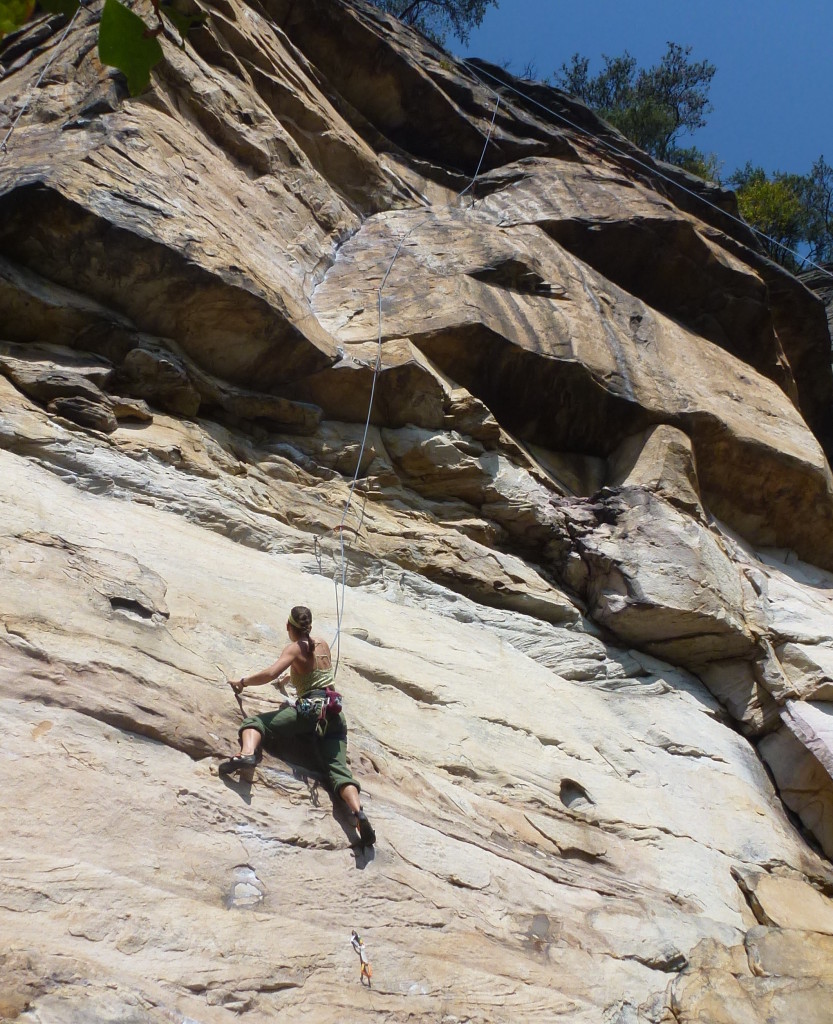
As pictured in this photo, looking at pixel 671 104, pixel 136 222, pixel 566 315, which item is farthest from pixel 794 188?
pixel 136 222

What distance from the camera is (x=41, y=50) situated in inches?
415

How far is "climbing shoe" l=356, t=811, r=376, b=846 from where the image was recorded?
4625mm

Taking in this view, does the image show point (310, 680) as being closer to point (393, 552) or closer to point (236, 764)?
point (236, 764)

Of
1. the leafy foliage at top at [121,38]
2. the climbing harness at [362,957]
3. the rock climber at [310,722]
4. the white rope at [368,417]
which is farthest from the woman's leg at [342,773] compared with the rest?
the leafy foliage at top at [121,38]

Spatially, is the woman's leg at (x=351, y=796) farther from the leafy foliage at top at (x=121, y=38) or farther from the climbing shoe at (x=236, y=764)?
the leafy foliage at top at (x=121, y=38)

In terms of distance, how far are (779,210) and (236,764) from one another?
22037mm

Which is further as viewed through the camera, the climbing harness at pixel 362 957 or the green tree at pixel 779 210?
the green tree at pixel 779 210

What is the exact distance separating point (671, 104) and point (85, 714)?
22.9 metres

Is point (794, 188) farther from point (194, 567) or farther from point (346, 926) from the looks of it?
point (346, 926)

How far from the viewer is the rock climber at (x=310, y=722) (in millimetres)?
4688

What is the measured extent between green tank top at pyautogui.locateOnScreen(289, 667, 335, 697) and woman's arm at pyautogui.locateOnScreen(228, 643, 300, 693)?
80mm

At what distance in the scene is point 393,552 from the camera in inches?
310

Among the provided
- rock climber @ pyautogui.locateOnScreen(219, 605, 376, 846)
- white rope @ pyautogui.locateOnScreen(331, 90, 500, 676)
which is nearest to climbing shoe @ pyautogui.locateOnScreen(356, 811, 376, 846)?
rock climber @ pyautogui.locateOnScreen(219, 605, 376, 846)

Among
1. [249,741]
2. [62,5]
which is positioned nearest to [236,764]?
[249,741]
